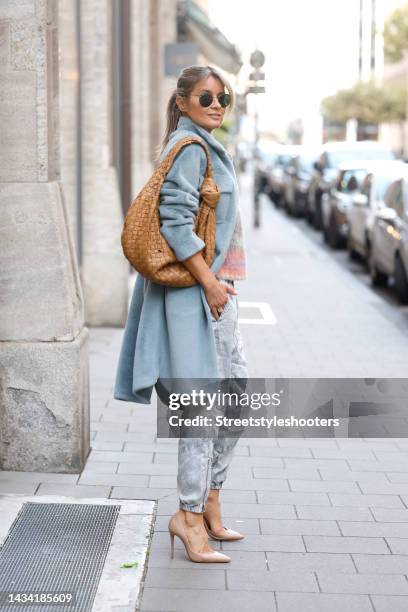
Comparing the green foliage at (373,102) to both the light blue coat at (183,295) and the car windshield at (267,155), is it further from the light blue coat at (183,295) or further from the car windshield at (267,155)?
the light blue coat at (183,295)

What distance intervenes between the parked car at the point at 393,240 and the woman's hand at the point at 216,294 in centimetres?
902

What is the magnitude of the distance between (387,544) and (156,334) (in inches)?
53.0

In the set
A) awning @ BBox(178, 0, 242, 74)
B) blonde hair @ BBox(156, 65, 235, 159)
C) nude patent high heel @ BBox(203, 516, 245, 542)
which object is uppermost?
awning @ BBox(178, 0, 242, 74)

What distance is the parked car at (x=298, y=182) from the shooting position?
100ft

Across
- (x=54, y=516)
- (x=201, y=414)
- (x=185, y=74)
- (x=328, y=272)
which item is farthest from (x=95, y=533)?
(x=328, y=272)

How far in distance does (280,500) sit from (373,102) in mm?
88421

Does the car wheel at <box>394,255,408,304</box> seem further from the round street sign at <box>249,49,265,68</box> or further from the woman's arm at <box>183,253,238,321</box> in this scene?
the woman's arm at <box>183,253,238,321</box>

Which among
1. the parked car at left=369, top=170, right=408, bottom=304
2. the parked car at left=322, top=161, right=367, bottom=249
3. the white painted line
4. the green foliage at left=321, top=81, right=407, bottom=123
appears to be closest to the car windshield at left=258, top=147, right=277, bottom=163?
the parked car at left=322, top=161, right=367, bottom=249

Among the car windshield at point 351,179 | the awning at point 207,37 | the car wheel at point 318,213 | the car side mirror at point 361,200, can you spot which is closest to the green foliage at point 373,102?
the car wheel at point 318,213

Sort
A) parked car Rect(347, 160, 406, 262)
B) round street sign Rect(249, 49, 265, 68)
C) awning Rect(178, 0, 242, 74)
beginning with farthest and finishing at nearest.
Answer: awning Rect(178, 0, 242, 74)
round street sign Rect(249, 49, 265, 68)
parked car Rect(347, 160, 406, 262)

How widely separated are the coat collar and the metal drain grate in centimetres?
164

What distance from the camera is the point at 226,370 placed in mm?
4621

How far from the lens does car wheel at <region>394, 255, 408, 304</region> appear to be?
1377 centimetres

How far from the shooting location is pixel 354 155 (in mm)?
25859
